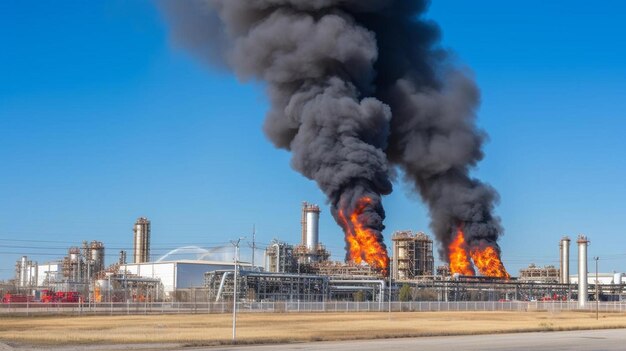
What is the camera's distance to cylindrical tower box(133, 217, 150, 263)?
413ft

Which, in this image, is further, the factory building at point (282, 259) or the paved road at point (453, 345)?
the factory building at point (282, 259)

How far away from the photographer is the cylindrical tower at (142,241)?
125825mm

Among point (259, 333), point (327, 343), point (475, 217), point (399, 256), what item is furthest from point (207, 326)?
point (399, 256)

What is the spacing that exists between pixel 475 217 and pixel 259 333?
61.2 m

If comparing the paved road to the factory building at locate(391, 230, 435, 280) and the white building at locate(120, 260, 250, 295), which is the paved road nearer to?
the white building at locate(120, 260, 250, 295)

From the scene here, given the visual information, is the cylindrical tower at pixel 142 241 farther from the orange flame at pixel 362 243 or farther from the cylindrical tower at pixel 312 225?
the orange flame at pixel 362 243

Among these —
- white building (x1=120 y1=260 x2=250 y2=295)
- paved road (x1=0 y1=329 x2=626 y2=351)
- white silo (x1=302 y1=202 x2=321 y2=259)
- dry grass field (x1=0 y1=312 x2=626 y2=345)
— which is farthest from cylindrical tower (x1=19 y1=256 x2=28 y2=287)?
paved road (x1=0 y1=329 x2=626 y2=351)

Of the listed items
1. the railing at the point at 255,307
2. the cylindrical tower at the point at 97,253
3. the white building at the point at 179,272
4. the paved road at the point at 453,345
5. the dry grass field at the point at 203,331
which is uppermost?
the cylindrical tower at the point at 97,253

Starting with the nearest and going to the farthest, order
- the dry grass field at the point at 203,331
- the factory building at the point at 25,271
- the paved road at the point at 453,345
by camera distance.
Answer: the paved road at the point at 453,345, the dry grass field at the point at 203,331, the factory building at the point at 25,271

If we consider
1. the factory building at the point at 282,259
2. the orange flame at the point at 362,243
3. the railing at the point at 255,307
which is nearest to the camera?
the railing at the point at 255,307

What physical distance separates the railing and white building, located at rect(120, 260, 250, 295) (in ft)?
65.1

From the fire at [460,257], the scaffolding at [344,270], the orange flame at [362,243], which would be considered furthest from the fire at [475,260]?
the scaffolding at [344,270]

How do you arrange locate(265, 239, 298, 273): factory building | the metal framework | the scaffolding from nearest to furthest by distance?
the metal framework → the scaffolding → locate(265, 239, 298, 273): factory building

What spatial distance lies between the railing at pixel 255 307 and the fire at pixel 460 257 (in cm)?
972
